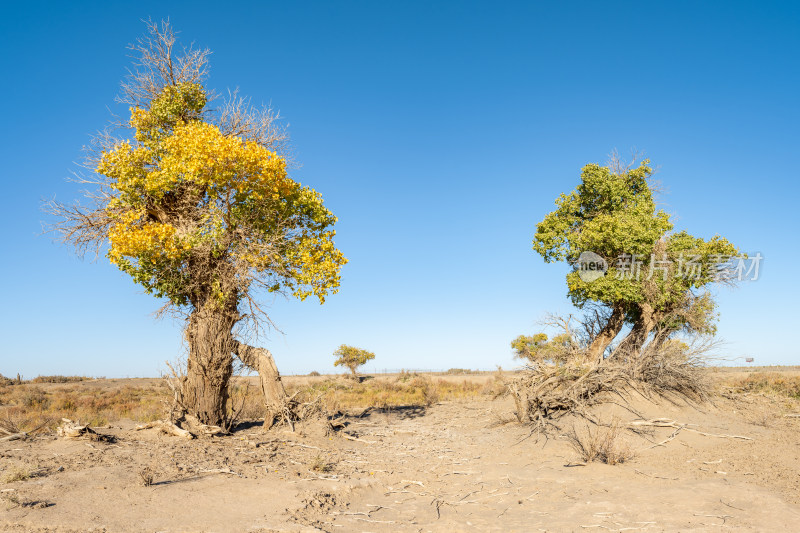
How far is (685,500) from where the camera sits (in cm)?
736

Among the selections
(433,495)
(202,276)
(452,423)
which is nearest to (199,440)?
(202,276)

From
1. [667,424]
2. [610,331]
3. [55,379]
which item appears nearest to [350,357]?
[55,379]

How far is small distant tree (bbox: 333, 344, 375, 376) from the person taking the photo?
158 feet

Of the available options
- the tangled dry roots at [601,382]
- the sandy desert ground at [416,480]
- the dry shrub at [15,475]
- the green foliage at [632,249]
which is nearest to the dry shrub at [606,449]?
the sandy desert ground at [416,480]

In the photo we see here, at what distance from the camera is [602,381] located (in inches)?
548

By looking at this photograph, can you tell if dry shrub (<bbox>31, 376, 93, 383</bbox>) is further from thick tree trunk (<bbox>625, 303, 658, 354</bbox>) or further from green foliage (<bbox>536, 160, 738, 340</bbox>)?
thick tree trunk (<bbox>625, 303, 658, 354</bbox>)

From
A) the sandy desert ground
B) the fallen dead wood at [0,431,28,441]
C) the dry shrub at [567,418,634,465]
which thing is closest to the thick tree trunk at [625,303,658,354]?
the sandy desert ground

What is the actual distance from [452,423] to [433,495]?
7.28 m

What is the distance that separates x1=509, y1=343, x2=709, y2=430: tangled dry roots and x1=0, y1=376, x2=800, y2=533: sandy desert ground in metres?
0.63

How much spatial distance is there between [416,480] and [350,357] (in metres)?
39.3

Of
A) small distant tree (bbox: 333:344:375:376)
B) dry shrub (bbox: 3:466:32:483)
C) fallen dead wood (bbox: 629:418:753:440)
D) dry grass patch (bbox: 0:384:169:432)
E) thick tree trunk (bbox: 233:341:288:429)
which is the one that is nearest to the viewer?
dry shrub (bbox: 3:466:32:483)

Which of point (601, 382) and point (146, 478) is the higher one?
point (601, 382)

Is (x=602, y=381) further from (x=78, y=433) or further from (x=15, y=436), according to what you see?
(x=15, y=436)

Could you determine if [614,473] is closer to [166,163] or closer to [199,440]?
[199,440]
